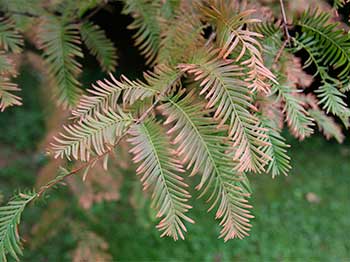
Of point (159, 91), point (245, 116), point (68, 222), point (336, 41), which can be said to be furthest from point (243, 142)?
point (68, 222)

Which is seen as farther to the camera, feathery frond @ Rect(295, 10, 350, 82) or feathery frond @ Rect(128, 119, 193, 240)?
feathery frond @ Rect(295, 10, 350, 82)

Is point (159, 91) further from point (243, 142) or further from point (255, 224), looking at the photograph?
point (255, 224)

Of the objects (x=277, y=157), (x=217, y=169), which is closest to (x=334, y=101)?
(x=277, y=157)

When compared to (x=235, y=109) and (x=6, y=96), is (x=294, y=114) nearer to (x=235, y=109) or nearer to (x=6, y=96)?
(x=235, y=109)

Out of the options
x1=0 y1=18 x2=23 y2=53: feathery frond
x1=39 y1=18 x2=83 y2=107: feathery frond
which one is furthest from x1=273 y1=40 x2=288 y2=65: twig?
x1=0 y1=18 x2=23 y2=53: feathery frond

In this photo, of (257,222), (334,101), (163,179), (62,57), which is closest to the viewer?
(163,179)

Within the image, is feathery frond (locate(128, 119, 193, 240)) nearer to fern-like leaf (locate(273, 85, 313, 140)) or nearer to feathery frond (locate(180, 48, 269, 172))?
feathery frond (locate(180, 48, 269, 172))
